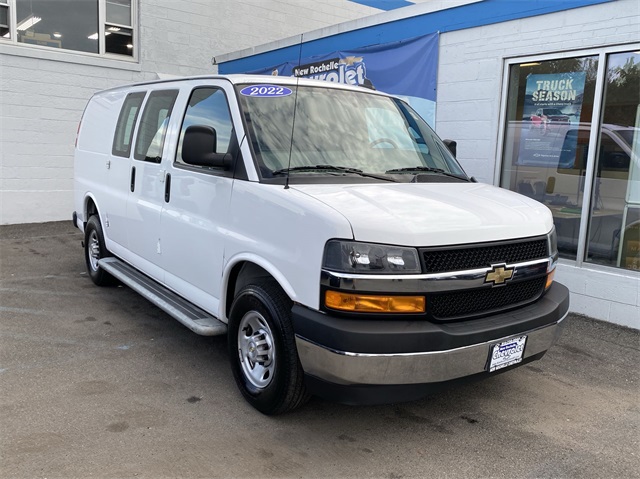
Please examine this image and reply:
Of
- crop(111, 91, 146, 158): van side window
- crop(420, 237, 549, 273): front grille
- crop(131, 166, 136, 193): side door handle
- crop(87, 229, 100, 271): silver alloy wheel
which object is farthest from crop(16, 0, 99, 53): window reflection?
crop(420, 237, 549, 273): front grille

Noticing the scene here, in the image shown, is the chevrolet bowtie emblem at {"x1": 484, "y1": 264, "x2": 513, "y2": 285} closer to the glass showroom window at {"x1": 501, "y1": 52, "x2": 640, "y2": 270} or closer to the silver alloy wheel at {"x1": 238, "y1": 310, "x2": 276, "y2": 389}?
the silver alloy wheel at {"x1": 238, "y1": 310, "x2": 276, "y2": 389}

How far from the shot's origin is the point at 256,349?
3482mm

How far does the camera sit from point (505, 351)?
124 inches

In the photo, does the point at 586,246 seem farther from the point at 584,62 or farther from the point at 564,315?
the point at 564,315

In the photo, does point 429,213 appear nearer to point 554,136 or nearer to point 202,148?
point 202,148

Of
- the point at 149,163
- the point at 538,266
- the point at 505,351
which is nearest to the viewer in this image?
the point at 505,351

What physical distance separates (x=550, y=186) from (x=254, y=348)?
4.34 meters

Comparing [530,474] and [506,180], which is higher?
[506,180]

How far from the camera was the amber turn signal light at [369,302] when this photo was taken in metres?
2.84

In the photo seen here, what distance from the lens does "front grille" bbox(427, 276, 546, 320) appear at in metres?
2.98

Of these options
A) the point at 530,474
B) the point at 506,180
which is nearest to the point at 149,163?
the point at 530,474

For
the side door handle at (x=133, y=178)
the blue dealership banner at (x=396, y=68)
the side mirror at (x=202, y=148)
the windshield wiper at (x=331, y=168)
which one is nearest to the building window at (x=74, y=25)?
the blue dealership banner at (x=396, y=68)

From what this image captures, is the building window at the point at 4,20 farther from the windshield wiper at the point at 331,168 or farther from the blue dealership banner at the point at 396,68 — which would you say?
the windshield wiper at the point at 331,168

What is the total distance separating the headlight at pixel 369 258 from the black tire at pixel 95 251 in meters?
3.99
